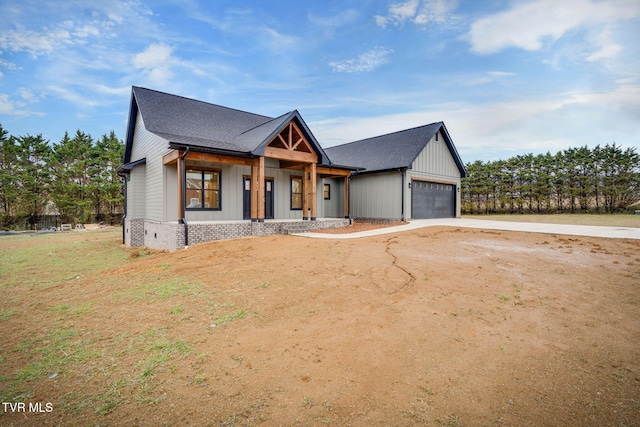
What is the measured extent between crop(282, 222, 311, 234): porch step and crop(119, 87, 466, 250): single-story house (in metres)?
0.04

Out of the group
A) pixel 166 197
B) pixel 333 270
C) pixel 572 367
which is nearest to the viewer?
pixel 572 367

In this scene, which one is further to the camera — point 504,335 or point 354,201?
point 354,201

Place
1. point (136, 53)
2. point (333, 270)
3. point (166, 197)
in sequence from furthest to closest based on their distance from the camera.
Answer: point (136, 53) < point (166, 197) < point (333, 270)

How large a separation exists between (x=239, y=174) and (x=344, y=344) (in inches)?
445

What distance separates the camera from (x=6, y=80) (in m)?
17.8

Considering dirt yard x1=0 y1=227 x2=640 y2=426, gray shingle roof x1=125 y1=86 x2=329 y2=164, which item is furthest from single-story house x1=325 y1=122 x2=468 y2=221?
dirt yard x1=0 y1=227 x2=640 y2=426

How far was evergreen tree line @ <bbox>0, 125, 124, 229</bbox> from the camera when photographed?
2359cm

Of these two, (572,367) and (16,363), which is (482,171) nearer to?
(572,367)

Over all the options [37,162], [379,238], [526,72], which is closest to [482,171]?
[526,72]

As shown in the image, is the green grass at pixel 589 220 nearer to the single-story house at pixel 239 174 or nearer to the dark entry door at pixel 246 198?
the single-story house at pixel 239 174

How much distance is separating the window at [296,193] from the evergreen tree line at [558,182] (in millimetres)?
18578

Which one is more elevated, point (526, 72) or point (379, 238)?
point (526, 72)

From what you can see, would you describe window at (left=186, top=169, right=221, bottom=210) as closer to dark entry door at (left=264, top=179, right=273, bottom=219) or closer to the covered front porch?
the covered front porch

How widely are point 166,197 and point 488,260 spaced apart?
37.4 ft
